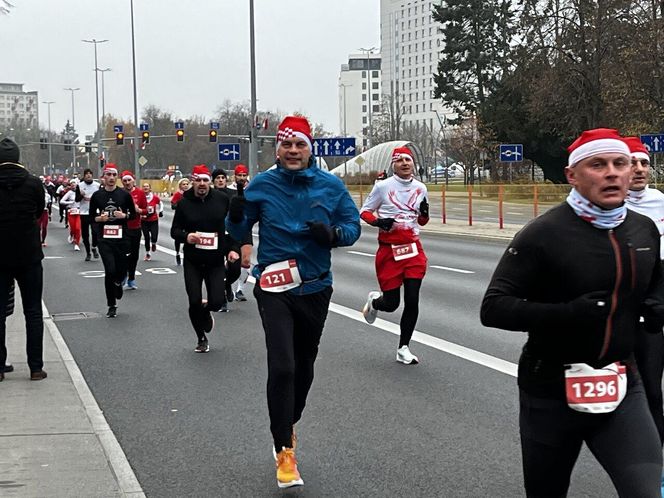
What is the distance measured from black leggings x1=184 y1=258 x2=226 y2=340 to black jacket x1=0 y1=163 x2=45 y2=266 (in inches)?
68.4

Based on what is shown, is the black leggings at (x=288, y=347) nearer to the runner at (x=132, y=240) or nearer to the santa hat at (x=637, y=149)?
the santa hat at (x=637, y=149)

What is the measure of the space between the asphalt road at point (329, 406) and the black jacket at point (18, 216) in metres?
1.25

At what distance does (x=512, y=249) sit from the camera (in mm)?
3674

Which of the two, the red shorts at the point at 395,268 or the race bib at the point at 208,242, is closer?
the red shorts at the point at 395,268

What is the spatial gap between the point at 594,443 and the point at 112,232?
10.3 meters

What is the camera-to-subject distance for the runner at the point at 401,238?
8.88 meters

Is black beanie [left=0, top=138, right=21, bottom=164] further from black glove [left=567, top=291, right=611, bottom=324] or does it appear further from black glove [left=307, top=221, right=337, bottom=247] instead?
black glove [left=567, top=291, right=611, bottom=324]

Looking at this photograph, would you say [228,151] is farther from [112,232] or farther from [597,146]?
[597,146]

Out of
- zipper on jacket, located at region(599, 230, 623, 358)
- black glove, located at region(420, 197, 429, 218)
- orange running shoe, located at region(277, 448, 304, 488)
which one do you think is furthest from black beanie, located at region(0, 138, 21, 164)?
zipper on jacket, located at region(599, 230, 623, 358)

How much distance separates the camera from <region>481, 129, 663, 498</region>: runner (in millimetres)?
3461

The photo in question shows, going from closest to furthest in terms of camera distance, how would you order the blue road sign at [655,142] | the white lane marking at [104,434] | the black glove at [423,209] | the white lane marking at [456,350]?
the white lane marking at [104,434]
the white lane marking at [456,350]
the black glove at [423,209]
the blue road sign at [655,142]

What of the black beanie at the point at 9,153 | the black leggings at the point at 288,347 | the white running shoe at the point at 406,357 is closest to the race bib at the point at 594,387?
the black leggings at the point at 288,347

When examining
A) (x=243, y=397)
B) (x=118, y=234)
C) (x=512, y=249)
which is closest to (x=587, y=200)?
(x=512, y=249)

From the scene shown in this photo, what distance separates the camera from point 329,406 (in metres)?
7.43
